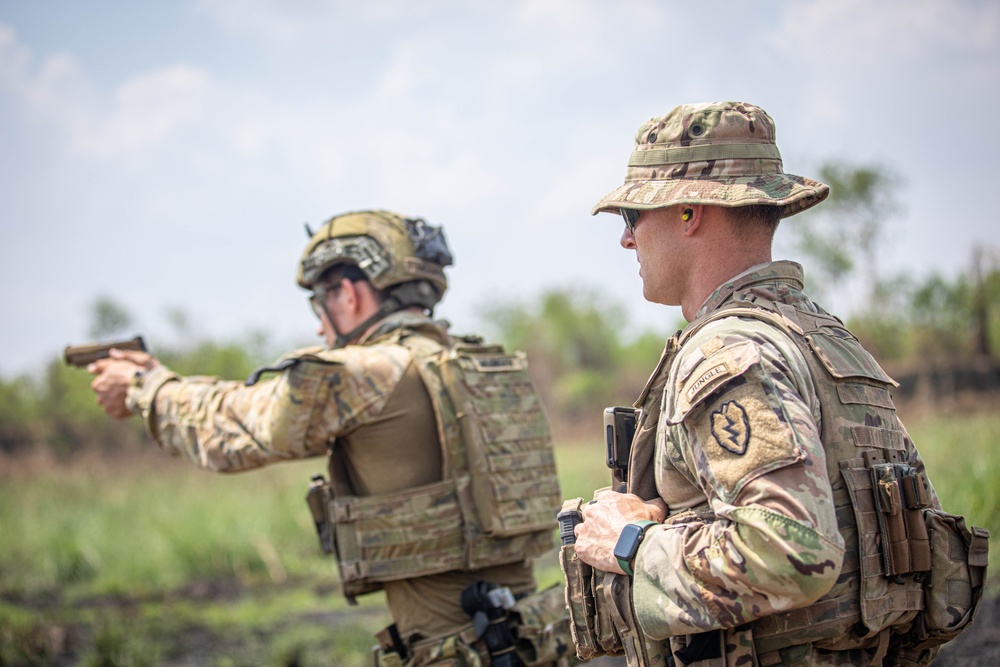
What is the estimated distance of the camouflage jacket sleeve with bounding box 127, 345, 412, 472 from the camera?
3.53m

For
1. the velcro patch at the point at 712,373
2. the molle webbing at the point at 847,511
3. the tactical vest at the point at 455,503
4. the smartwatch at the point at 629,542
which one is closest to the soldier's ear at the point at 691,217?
the molle webbing at the point at 847,511

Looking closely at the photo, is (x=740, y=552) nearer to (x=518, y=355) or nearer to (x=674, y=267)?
(x=674, y=267)

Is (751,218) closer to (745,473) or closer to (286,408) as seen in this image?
(745,473)

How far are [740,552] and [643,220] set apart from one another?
95 centimetres

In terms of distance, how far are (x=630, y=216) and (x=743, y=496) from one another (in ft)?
2.98

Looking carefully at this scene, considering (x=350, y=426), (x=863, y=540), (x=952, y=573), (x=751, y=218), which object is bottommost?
(x=952, y=573)

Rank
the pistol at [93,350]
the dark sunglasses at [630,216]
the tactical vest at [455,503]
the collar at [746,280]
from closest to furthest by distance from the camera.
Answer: the collar at [746,280] → the dark sunglasses at [630,216] → the tactical vest at [455,503] → the pistol at [93,350]

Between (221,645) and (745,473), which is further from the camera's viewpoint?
(221,645)

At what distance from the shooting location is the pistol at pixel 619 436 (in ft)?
8.36

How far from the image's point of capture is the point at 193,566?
992cm

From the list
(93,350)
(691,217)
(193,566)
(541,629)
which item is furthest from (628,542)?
(193,566)

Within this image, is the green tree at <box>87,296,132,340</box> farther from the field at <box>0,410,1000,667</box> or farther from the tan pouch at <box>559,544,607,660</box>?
the tan pouch at <box>559,544,607,660</box>

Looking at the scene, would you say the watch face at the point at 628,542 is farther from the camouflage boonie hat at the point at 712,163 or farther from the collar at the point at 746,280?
the camouflage boonie hat at the point at 712,163

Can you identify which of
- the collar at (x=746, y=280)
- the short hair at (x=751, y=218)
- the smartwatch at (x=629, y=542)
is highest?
the short hair at (x=751, y=218)
